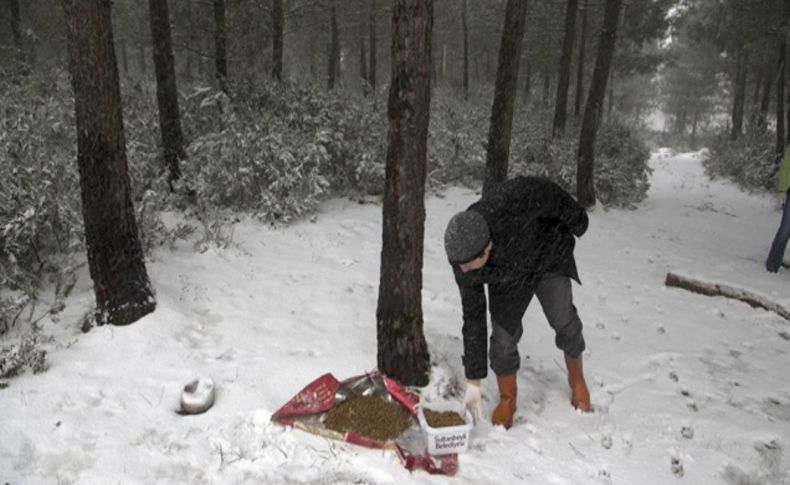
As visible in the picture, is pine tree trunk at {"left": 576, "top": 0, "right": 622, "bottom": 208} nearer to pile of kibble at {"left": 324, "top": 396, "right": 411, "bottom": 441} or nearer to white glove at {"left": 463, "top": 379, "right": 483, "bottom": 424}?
white glove at {"left": 463, "top": 379, "right": 483, "bottom": 424}

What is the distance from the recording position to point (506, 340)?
3.49 meters

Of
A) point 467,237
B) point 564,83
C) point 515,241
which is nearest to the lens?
point 467,237

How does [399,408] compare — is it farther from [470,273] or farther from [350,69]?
[350,69]

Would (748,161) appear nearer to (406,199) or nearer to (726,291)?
(726,291)

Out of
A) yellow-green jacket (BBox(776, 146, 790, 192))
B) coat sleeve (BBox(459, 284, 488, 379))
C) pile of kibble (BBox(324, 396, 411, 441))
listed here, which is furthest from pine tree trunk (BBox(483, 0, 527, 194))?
pile of kibble (BBox(324, 396, 411, 441))

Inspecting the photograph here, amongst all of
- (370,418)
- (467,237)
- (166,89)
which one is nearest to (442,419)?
(370,418)

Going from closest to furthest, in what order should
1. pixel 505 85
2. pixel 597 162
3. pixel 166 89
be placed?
1. pixel 166 89
2. pixel 505 85
3. pixel 597 162

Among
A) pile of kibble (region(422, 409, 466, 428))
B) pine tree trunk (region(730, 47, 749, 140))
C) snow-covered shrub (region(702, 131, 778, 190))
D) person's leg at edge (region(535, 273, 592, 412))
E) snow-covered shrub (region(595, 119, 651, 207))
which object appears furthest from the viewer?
pine tree trunk (region(730, 47, 749, 140))

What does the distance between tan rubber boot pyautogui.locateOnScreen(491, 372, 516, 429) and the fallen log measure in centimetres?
400

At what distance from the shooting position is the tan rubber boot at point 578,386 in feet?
12.4

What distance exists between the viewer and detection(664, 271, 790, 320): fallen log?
18.5 feet

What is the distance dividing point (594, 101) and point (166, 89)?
7.97 m

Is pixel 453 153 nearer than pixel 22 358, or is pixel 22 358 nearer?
pixel 22 358

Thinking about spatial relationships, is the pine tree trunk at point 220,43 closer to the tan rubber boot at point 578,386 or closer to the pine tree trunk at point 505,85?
the pine tree trunk at point 505,85
